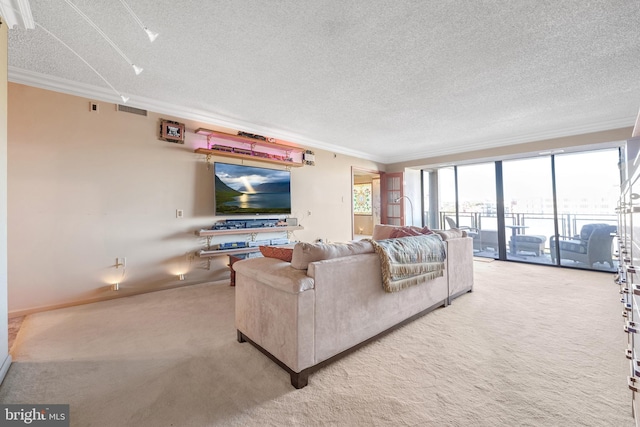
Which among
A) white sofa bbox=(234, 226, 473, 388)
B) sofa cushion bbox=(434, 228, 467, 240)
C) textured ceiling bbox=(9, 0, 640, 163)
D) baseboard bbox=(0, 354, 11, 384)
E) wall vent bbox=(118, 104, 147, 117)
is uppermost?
textured ceiling bbox=(9, 0, 640, 163)

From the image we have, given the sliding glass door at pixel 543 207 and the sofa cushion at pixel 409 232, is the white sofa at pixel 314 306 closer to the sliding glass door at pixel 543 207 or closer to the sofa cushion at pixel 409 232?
the sofa cushion at pixel 409 232

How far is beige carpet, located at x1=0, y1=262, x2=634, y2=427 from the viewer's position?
4.37ft

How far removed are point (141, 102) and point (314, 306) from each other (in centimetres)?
352

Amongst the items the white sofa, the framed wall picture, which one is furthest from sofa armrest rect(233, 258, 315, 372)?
the framed wall picture

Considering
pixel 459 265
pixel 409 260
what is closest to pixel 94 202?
pixel 409 260

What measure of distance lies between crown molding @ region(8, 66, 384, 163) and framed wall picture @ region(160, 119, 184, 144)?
0.15 meters

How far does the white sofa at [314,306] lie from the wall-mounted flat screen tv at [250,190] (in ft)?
7.00

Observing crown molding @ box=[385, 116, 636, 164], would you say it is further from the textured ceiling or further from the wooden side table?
the wooden side table

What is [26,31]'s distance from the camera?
2.05 meters

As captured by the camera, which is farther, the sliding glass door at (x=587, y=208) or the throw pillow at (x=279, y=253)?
the sliding glass door at (x=587, y=208)

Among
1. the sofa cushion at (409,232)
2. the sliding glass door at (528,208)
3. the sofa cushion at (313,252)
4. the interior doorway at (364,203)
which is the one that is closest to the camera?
the sofa cushion at (313,252)

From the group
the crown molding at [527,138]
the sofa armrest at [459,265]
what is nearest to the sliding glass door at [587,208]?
the crown molding at [527,138]

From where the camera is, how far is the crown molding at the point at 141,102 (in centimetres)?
265

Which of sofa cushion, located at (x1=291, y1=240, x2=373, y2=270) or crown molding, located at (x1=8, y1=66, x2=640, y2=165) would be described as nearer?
sofa cushion, located at (x1=291, y1=240, x2=373, y2=270)
